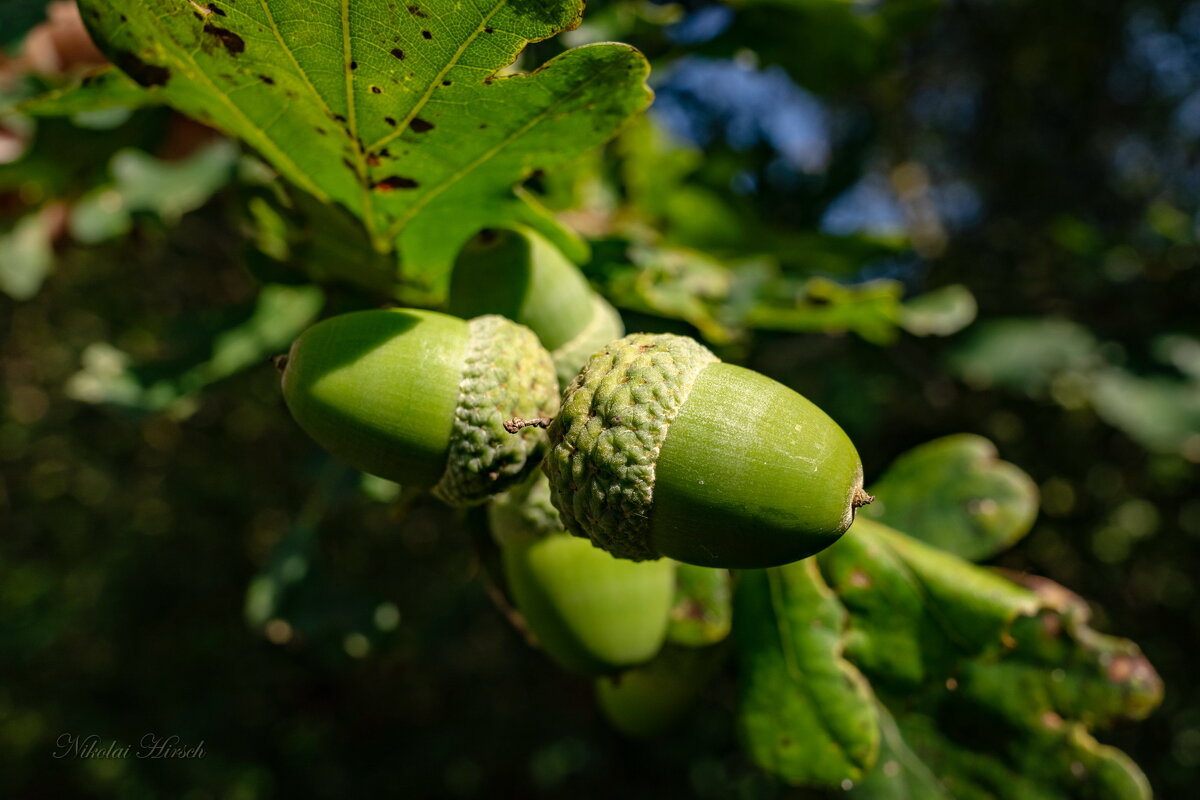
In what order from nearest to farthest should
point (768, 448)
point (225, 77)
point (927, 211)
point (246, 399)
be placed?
point (768, 448) → point (225, 77) → point (246, 399) → point (927, 211)

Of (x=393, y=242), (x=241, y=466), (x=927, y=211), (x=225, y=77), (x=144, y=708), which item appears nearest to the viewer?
(x=225, y=77)

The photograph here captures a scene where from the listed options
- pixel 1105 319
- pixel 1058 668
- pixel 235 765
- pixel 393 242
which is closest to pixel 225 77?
pixel 393 242

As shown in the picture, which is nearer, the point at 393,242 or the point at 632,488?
the point at 632,488

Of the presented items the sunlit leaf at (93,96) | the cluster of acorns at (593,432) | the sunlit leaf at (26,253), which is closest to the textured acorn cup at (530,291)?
the cluster of acorns at (593,432)

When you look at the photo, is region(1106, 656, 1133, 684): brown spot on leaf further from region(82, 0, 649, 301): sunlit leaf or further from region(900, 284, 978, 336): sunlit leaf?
region(82, 0, 649, 301): sunlit leaf

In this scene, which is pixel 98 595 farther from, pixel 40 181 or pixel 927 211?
pixel 927 211

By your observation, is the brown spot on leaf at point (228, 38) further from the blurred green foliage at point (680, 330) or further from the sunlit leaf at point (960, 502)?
the sunlit leaf at point (960, 502)
